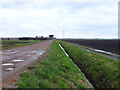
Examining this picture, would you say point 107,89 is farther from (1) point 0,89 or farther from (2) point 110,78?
(1) point 0,89

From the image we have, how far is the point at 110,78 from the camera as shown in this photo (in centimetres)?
1210

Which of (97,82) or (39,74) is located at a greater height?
(39,74)

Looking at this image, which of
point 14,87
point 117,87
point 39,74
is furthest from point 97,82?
point 14,87

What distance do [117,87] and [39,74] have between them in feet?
22.7

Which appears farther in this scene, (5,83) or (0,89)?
(5,83)

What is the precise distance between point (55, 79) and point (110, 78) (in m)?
5.90

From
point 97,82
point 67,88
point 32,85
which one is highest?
point 32,85

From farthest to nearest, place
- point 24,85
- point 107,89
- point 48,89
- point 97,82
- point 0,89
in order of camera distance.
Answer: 1. point 97,82
2. point 107,89
3. point 48,89
4. point 24,85
5. point 0,89

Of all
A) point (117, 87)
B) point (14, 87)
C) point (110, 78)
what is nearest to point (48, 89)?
point (14, 87)

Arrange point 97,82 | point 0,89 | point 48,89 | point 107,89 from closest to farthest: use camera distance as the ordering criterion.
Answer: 1. point 0,89
2. point 48,89
3. point 107,89
4. point 97,82

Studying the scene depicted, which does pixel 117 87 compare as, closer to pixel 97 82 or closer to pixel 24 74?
pixel 97 82

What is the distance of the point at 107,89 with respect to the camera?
11.3 meters

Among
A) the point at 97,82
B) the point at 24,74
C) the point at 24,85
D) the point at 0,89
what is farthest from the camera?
the point at 97,82

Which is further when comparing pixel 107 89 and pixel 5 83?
pixel 107 89
